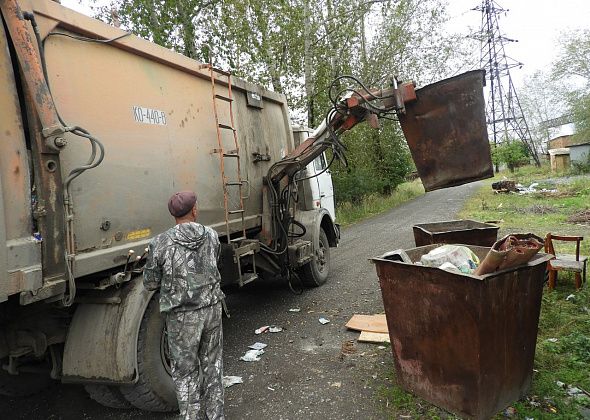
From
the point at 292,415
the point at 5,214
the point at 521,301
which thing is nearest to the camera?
the point at 5,214

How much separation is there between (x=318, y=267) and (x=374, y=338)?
7.15 feet

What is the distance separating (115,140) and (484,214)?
12.3m

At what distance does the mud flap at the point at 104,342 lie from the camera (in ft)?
8.99

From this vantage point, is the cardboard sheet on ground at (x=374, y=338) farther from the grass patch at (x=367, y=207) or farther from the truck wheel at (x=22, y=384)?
the grass patch at (x=367, y=207)

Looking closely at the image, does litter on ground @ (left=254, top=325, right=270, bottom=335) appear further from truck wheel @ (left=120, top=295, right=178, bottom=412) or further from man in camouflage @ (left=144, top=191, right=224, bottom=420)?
man in camouflage @ (left=144, top=191, right=224, bottom=420)

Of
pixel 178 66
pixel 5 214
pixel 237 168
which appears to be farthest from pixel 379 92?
pixel 5 214

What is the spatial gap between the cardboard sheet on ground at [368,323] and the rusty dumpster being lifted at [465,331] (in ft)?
3.97

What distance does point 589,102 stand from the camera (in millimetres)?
28891

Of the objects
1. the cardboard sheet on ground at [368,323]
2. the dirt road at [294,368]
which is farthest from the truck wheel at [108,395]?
the cardboard sheet on ground at [368,323]

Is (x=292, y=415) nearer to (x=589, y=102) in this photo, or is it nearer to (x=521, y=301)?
(x=521, y=301)

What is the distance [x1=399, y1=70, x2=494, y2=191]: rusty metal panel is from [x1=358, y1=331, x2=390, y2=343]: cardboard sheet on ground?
1539mm

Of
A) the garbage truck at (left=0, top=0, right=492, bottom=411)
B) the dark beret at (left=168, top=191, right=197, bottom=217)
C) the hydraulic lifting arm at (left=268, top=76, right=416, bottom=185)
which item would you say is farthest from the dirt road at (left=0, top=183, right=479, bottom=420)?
the hydraulic lifting arm at (left=268, top=76, right=416, bottom=185)

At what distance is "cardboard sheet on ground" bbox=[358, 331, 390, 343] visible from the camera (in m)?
4.14

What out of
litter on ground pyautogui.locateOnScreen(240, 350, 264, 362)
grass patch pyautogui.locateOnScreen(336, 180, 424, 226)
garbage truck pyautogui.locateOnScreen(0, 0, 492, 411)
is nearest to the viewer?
garbage truck pyautogui.locateOnScreen(0, 0, 492, 411)
